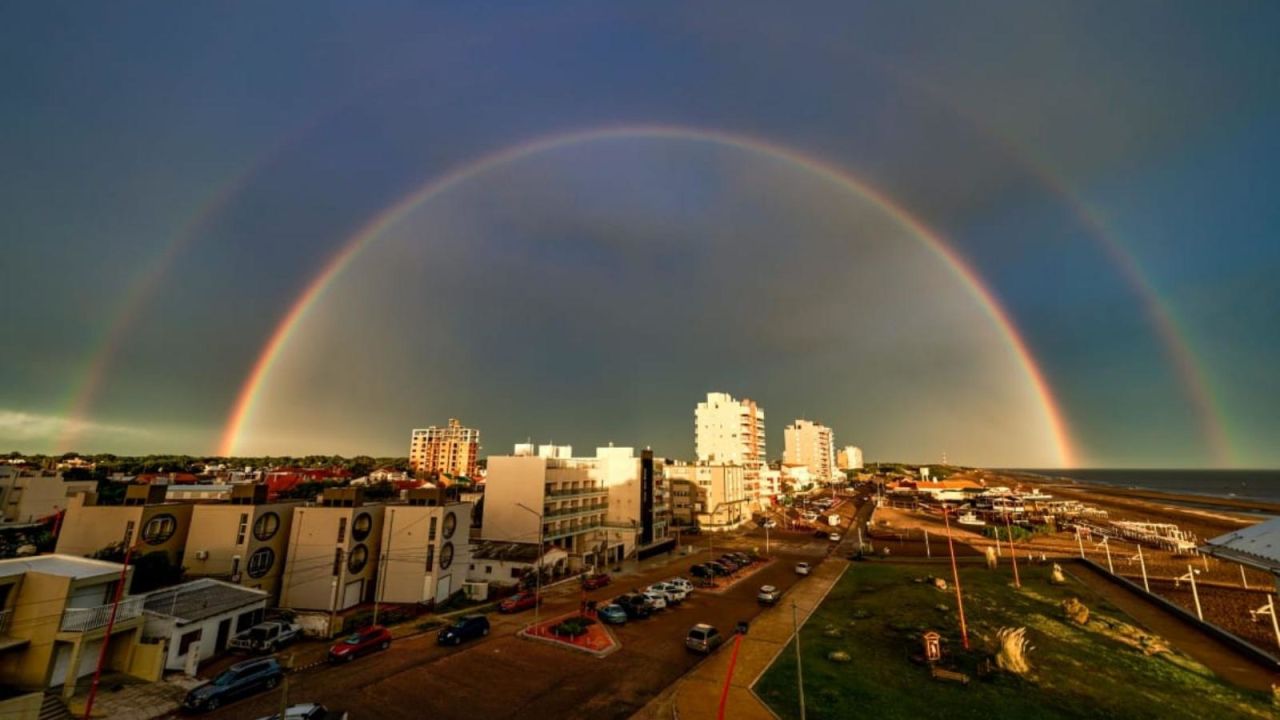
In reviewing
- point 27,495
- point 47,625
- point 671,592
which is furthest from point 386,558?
point 27,495

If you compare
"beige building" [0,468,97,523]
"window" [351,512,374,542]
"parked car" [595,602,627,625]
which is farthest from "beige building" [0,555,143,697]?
"beige building" [0,468,97,523]

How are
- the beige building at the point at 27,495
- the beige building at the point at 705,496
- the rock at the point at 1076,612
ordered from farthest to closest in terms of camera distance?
the beige building at the point at 705,496, the beige building at the point at 27,495, the rock at the point at 1076,612

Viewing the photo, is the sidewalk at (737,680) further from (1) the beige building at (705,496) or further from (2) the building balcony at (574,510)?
(1) the beige building at (705,496)

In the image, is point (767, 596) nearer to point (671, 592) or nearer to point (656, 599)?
point (671, 592)

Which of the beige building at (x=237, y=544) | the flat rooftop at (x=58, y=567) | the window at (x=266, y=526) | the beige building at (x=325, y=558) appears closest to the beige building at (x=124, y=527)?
the beige building at (x=237, y=544)

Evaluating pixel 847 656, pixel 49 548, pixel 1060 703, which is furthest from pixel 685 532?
pixel 49 548

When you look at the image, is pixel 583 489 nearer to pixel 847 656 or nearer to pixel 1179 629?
pixel 847 656

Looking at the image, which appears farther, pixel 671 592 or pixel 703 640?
pixel 671 592
